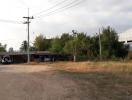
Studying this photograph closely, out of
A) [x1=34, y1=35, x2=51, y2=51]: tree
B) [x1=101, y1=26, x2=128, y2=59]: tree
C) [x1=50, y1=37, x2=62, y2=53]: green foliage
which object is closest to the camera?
[x1=101, y1=26, x2=128, y2=59]: tree

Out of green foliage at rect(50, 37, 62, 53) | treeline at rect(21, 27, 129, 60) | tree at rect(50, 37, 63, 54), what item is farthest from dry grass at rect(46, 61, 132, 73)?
green foliage at rect(50, 37, 62, 53)

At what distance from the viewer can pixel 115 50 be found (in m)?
85.8

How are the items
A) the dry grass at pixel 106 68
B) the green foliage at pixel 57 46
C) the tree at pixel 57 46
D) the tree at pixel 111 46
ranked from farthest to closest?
the green foliage at pixel 57 46
the tree at pixel 57 46
the tree at pixel 111 46
the dry grass at pixel 106 68

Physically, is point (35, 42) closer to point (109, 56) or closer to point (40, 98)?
point (109, 56)

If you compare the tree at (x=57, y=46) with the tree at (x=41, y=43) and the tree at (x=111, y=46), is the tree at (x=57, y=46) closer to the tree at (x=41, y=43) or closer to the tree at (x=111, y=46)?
the tree at (x=41, y=43)

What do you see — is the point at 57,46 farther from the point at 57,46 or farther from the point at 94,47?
the point at 94,47

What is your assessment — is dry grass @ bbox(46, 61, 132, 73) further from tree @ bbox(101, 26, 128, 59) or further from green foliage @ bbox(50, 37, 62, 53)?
green foliage @ bbox(50, 37, 62, 53)

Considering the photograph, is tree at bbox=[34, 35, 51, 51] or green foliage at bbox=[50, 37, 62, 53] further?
tree at bbox=[34, 35, 51, 51]

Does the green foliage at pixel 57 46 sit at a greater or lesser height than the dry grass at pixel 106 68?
greater

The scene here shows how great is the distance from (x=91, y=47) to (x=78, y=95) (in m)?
75.8

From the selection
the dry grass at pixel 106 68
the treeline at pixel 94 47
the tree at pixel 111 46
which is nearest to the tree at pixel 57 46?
the treeline at pixel 94 47

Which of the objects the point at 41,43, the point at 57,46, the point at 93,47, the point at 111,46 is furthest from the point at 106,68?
the point at 41,43

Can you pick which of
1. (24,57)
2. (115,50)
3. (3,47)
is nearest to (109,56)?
(115,50)

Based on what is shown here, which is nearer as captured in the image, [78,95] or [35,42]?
[78,95]
